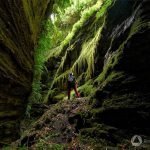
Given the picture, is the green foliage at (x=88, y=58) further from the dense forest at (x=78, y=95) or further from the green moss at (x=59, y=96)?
the dense forest at (x=78, y=95)

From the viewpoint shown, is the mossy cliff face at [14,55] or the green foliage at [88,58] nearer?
the mossy cliff face at [14,55]

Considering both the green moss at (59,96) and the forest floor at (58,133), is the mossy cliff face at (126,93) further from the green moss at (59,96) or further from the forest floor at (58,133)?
the green moss at (59,96)

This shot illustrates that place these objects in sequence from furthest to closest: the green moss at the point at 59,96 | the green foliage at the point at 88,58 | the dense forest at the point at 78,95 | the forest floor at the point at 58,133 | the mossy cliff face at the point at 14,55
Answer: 1. the green moss at the point at 59,96
2. the green foliage at the point at 88,58
3. the forest floor at the point at 58,133
4. the dense forest at the point at 78,95
5. the mossy cliff face at the point at 14,55

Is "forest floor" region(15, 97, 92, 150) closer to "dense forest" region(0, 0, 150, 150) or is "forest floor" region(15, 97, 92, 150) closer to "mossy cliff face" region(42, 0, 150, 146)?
"dense forest" region(0, 0, 150, 150)

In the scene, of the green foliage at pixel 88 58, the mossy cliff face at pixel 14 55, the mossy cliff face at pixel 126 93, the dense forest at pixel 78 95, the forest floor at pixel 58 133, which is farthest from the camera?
the green foliage at pixel 88 58

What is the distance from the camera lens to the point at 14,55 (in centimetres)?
416

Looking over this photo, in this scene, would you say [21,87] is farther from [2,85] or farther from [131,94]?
[131,94]

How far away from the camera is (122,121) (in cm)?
646

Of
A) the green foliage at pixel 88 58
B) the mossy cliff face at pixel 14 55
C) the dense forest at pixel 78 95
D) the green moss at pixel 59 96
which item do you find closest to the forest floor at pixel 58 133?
the dense forest at pixel 78 95

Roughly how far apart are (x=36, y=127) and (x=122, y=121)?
3.59m

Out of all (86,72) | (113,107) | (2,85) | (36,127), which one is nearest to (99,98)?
(113,107)

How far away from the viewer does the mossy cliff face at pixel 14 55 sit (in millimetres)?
3777

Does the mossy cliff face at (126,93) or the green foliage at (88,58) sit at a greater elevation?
the green foliage at (88,58)

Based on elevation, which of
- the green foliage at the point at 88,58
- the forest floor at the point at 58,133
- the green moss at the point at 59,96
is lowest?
the forest floor at the point at 58,133
